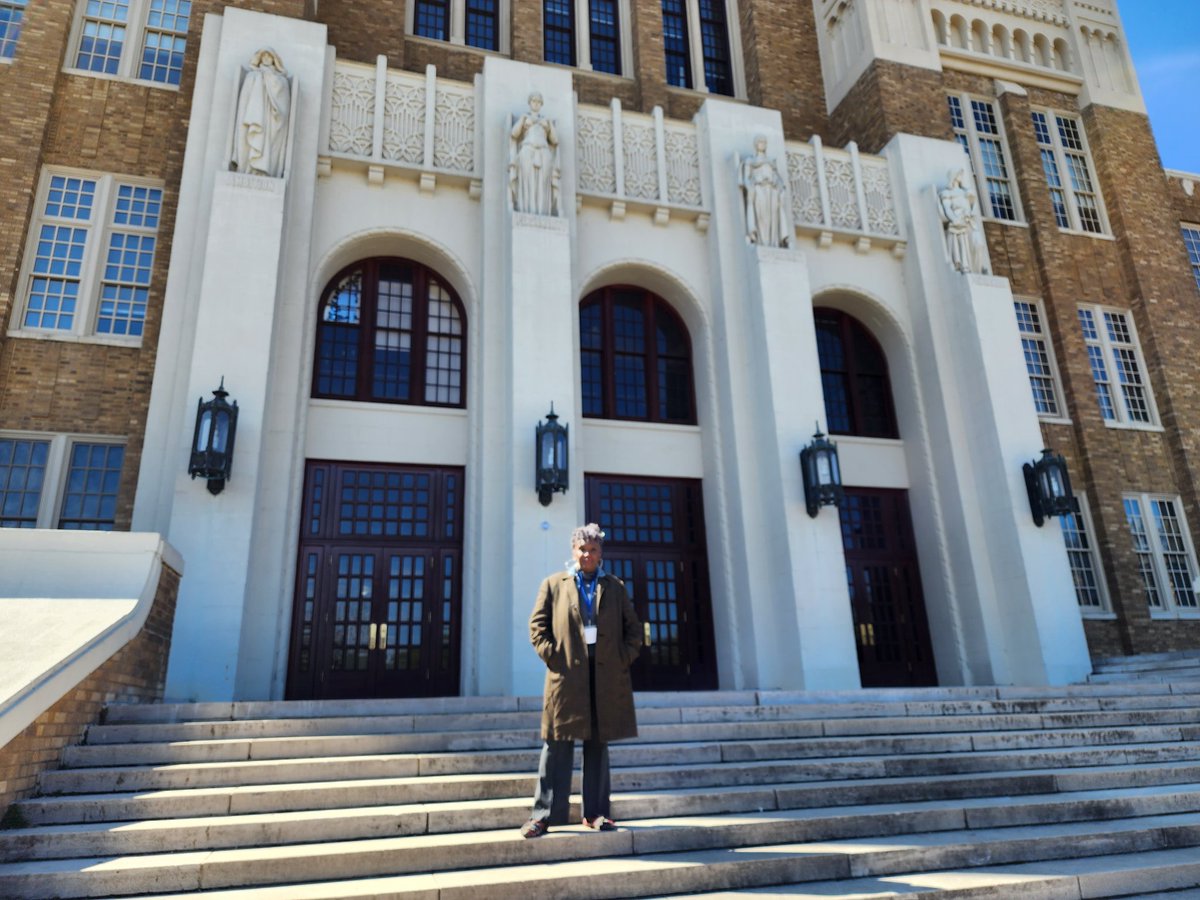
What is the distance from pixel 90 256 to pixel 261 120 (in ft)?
12.2

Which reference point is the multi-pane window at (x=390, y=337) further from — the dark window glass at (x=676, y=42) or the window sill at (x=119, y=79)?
the dark window glass at (x=676, y=42)

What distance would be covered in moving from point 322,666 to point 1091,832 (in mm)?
10013

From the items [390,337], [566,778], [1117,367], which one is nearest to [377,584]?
[390,337]

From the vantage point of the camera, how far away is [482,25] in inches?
760

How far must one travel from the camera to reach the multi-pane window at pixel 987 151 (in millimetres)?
19969

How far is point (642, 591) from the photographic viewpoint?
1438 centimetres

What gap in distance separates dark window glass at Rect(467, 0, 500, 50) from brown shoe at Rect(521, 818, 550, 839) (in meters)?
18.2

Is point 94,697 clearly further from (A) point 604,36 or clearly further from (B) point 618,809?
(A) point 604,36

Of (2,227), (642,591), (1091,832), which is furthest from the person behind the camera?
(642,591)

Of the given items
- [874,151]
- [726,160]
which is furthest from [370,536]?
[874,151]

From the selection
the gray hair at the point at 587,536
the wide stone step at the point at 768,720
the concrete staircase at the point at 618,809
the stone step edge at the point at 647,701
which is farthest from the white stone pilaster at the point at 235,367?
the gray hair at the point at 587,536

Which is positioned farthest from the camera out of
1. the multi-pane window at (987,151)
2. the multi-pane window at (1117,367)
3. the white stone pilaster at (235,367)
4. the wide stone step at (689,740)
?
the multi-pane window at (987,151)

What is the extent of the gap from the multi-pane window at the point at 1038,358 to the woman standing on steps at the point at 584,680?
629 inches

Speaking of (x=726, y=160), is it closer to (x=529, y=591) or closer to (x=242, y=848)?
(x=529, y=591)
